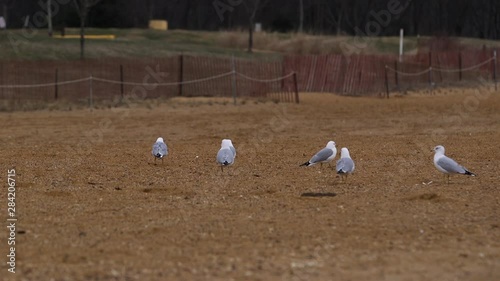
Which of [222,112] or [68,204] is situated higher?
[68,204]

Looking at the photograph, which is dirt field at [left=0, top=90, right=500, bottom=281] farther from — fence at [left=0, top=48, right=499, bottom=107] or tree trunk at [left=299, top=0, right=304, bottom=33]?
tree trunk at [left=299, top=0, right=304, bottom=33]

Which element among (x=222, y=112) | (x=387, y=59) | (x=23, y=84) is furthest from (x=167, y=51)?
(x=222, y=112)

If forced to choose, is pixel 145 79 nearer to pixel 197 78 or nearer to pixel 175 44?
pixel 197 78

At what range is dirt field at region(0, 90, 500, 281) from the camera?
29.7 ft

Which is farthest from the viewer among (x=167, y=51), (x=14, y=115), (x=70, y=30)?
(x=70, y=30)

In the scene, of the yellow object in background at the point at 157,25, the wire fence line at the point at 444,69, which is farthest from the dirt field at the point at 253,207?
the yellow object in background at the point at 157,25

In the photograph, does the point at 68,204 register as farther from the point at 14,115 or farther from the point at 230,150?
the point at 14,115

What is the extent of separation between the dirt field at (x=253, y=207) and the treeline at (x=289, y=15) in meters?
45.7

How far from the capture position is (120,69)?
4075 centimetres

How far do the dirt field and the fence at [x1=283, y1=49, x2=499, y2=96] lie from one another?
19038 mm

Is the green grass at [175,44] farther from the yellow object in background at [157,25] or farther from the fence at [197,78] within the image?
the fence at [197,78]

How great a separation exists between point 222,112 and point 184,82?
911 cm

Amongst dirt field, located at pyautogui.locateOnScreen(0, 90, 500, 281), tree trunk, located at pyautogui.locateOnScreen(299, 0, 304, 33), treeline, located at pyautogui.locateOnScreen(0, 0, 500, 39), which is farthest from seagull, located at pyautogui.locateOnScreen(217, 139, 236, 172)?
tree trunk, located at pyautogui.locateOnScreen(299, 0, 304, 33)

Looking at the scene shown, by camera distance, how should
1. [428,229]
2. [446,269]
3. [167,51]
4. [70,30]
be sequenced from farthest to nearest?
[70,30] → [167,51] → [428,229] → [446,269]
